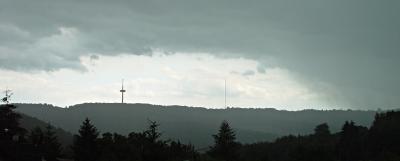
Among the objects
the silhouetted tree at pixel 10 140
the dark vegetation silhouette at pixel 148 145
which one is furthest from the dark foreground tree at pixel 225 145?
the silhouetted tree at pixel 10 140

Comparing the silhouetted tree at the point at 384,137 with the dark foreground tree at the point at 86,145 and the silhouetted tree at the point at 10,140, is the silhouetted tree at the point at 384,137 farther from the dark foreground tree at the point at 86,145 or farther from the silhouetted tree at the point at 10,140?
the silhouetted tree at the point at 10,140

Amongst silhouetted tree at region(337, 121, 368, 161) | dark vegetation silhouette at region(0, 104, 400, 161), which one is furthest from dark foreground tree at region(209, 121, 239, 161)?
→ silhouetted tree at region(337, 121, 368, 161)

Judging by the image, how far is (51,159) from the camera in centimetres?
8188

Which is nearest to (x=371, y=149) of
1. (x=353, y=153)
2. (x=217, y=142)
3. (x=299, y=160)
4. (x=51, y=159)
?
(x=353, y=153)

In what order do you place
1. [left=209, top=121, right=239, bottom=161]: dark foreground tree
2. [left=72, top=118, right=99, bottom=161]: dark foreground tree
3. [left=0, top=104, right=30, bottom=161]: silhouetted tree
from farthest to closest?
[left=209, top=121, right=239, bottom=161]: dark foreground tree
[left=72, top=118, right=99, bottom=161]: dark foreground tree
[left=0, top=104, right=30, bottom=161]: silhouetted tree

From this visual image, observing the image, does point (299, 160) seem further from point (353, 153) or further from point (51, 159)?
point (51, 159)

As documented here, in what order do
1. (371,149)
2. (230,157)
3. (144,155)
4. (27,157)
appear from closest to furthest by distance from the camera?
(27,157) < (144,155) < (230,157) < (371,149)

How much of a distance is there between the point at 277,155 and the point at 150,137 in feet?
400

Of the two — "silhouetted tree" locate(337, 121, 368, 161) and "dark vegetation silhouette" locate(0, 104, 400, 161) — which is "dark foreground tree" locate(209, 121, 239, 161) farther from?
"silhouetted tree" locate(337, 121, 368, 161)

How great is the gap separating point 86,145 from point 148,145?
8.10 meters

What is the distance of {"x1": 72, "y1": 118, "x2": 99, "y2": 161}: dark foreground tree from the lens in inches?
3098

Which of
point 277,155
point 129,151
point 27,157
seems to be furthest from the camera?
point 277,155

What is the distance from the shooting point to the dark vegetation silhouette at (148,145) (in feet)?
196

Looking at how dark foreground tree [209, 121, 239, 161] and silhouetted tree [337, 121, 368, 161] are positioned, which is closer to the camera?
dark foreground tree [209, 121, 239, 161]
